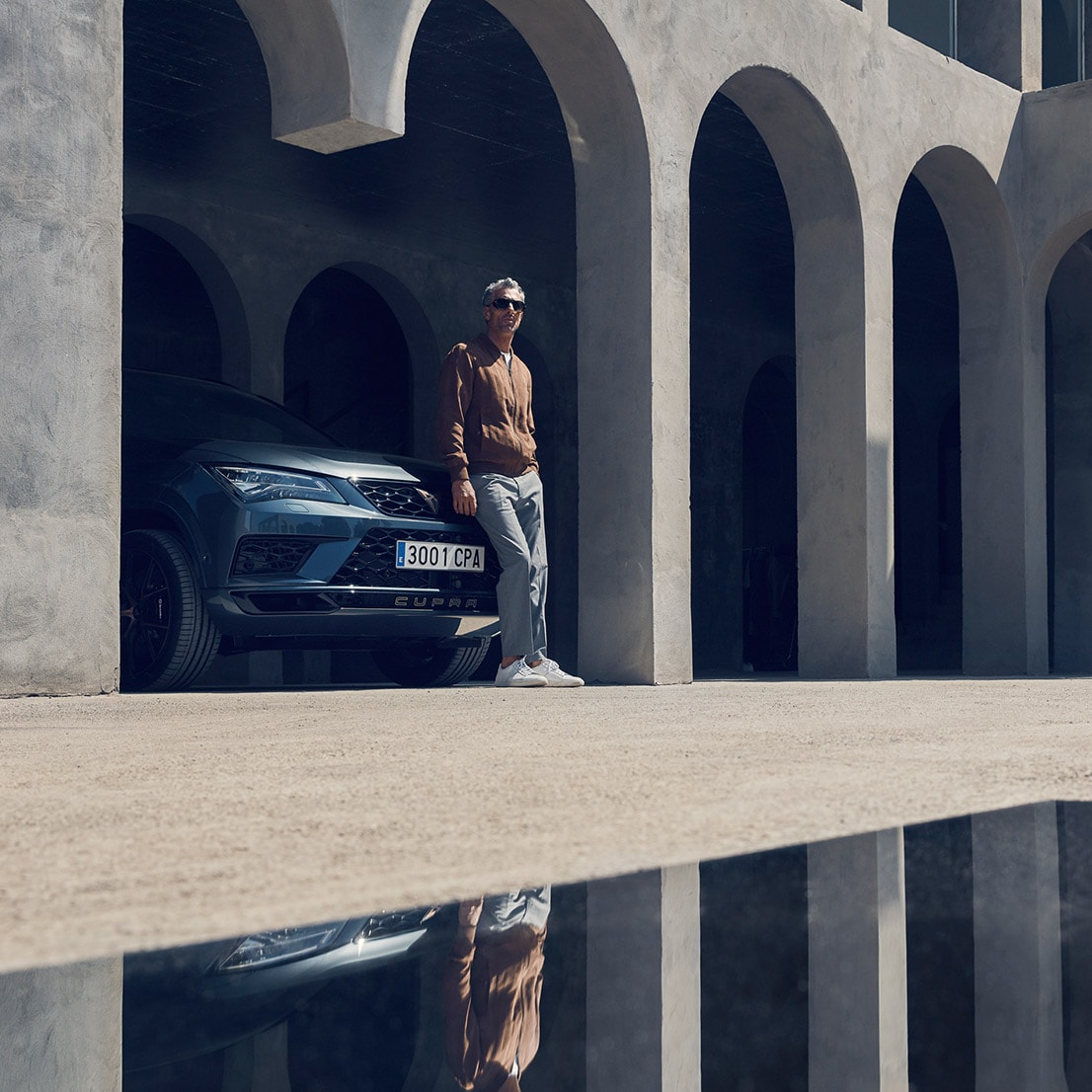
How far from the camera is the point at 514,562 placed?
7309 millimetres

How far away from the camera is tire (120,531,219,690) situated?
641 cm

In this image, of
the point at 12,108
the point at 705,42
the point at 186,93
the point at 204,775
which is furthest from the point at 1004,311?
the point at 204,775

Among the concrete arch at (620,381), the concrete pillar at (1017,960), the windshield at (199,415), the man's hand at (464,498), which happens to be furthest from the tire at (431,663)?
the concrete pillar at (1017,960)

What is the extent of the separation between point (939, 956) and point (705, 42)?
8.21 meters

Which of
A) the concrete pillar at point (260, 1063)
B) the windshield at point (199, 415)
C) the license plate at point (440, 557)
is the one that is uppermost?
the windshield at point (199, 415)

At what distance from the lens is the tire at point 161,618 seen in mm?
6414

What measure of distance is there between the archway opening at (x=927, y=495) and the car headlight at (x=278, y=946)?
17900 mm

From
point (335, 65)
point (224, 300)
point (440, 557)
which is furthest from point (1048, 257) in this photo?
point (440, 557)

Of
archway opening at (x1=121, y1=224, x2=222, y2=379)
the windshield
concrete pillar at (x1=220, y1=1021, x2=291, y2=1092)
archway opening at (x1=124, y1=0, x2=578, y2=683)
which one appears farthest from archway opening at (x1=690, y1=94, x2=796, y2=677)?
concrete pillar at (x1=220, y1=1021, x2=291, y2=1092)

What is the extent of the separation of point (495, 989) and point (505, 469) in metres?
6.14

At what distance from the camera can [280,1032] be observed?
1274mm

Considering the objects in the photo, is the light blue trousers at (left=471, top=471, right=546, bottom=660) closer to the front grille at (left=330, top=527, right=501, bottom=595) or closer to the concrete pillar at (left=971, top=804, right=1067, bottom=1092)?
the front grille at (left=330, top=527, right=501, bottom=595)

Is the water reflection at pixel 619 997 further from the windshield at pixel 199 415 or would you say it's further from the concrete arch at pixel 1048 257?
the concrete arch at pixel 1048 257

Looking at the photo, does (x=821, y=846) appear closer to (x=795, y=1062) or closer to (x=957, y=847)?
(x=957, y=847)
